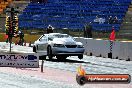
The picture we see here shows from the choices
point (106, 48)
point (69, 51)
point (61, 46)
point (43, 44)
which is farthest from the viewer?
point (106, 48)

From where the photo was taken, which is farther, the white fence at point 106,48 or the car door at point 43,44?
the white fence at point 106,48

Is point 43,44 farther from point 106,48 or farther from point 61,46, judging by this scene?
point 106,48

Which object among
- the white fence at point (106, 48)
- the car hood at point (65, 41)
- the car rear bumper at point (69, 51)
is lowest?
the white fence at point (106, 48)

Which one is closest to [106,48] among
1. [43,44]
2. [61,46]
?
[43,44]

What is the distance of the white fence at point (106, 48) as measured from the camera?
2898cm

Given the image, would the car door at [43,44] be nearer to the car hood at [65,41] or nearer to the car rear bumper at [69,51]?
the car hood at [65,41]

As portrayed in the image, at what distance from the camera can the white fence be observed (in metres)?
29.0

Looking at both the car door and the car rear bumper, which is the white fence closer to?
the car rear bumper

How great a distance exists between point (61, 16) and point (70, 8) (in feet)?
7.13

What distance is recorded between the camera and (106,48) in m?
31.4

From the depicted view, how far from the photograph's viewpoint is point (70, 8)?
64.9m

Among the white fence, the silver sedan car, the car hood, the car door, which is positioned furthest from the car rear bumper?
the white fence

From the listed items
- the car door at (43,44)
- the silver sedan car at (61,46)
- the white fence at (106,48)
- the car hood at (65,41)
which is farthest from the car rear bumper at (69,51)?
the white fence at (106,48)

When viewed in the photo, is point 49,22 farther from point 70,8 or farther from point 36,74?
point 36,74
